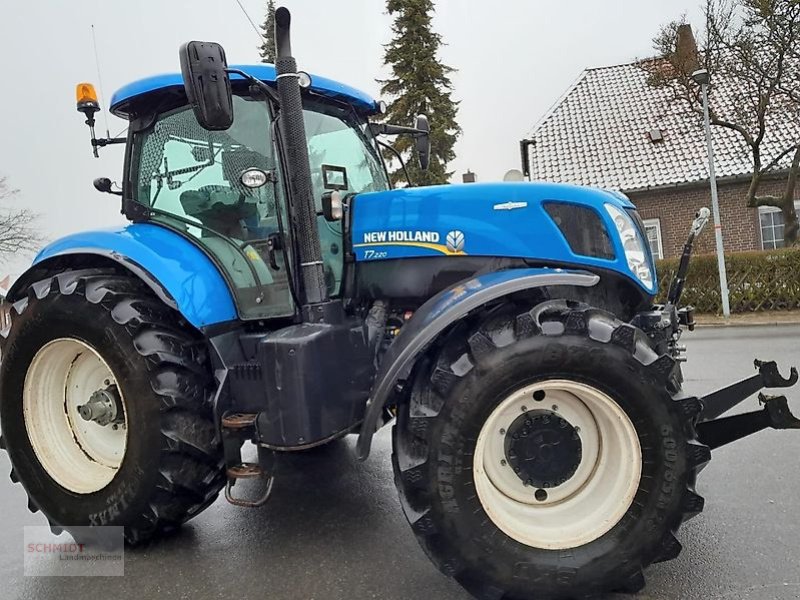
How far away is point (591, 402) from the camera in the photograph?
2496 millimetres

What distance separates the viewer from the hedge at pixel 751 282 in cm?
1209

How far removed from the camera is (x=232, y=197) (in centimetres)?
329

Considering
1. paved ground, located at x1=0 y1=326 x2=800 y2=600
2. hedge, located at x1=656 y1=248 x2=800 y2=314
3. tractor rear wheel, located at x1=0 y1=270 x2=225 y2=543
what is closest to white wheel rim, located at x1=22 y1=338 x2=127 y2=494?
tractor rear wheel, located at x1=0 y1=270 x2=225 y2=543

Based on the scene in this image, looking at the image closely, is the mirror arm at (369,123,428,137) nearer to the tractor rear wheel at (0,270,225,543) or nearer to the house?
the tractor rear wheel at (0,270,225,543)

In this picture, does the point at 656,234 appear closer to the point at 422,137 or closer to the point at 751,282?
the point at 751,282

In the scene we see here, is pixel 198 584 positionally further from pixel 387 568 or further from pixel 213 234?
pixel 213 234

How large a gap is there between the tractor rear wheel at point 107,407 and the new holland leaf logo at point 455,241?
1347 millimetres

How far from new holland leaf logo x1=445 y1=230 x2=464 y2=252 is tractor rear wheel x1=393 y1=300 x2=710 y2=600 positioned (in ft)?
1.94

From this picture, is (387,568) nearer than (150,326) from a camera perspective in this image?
Yes

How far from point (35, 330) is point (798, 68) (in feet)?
50.2

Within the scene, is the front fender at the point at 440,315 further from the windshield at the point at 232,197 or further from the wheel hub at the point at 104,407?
the wheel hub at the point at 104,407

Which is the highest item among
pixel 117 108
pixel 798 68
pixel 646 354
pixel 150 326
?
pixel 798 68

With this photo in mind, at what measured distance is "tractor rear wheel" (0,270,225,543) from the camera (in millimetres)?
2908

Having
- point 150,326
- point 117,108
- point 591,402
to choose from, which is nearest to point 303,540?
point 150,326
